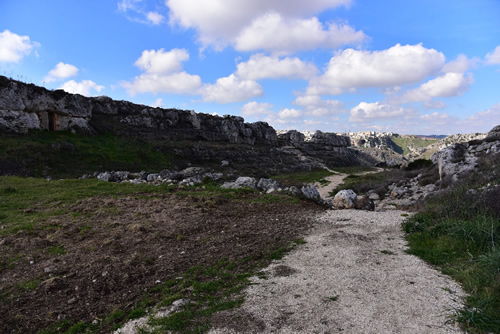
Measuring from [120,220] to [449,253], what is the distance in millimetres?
11718

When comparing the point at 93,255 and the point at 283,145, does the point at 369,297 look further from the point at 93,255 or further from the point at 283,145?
the point at 283,145

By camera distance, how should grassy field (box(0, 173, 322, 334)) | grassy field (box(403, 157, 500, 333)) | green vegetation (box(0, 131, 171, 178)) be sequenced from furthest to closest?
green vegetation (box(0, 131, 171, 178)) < grassy field (box(0, 173, 322, 334)) < grassy field (box(403, 157, 500, 333))

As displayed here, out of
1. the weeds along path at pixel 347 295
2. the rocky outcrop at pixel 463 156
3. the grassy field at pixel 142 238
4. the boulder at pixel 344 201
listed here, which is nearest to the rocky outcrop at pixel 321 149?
the rocky outcrop at pixel 463 156

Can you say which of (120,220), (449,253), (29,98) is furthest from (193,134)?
(449,253)

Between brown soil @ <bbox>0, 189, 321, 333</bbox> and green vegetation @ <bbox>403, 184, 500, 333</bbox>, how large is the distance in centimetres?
434

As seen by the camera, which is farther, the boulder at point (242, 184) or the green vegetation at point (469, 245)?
the boulder at point (242, 184)

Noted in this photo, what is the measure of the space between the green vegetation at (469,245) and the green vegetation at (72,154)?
3300 cm

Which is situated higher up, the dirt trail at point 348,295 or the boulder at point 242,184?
the boulder at point 242,184

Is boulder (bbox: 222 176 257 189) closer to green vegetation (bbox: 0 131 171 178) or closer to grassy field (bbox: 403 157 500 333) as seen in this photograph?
grassy field (bbox: 403 157 500 333)

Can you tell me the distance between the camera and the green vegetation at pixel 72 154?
3059 centimetres

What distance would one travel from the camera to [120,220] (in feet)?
39.4

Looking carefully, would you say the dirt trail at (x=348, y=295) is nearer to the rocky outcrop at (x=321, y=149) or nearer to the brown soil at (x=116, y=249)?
the brown soil at (x=116, y=249)

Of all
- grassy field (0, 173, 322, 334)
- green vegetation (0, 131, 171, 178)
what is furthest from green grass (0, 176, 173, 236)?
green vegetation (0, 131, 171, 178)

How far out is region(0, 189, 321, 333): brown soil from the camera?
605 cm
